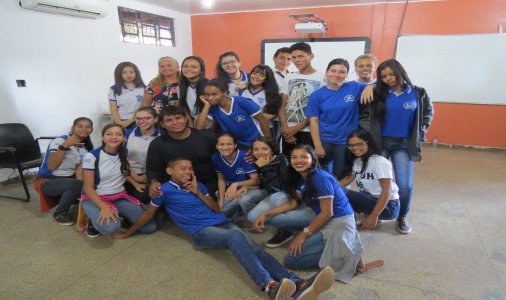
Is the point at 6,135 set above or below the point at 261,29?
below

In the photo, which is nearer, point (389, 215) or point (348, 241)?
point (348, 241)

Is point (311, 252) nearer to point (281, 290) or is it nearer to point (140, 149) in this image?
point (281, 290)

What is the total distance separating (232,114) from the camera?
2.42m

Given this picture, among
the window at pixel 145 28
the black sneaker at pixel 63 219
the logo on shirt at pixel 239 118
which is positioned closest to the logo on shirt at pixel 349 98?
the logo on shirt at pixel 239 118

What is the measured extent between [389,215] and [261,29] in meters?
4.62

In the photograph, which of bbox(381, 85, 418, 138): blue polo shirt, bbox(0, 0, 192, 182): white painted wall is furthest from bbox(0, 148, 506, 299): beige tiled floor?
bbox(0, 0, 192, 182): white painted wall

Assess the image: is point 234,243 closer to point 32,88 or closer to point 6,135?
point 6,135

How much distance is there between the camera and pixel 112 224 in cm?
218

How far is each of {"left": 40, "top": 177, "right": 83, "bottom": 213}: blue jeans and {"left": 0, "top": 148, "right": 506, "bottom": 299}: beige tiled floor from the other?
0.63 ft

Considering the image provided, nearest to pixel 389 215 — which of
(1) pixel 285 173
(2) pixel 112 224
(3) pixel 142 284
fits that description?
(1) pixel 285 173

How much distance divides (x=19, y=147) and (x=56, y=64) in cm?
125

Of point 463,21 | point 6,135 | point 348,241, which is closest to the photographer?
point 348,241

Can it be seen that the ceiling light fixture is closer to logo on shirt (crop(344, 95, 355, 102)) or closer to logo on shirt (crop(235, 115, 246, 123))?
logo on shirt (crop(235, 115, 246, 123))

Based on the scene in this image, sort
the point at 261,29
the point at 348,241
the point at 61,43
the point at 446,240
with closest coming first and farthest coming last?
the point at 348,241 → the point at 446,240 → the point at 61,43 → the point at 261,29
